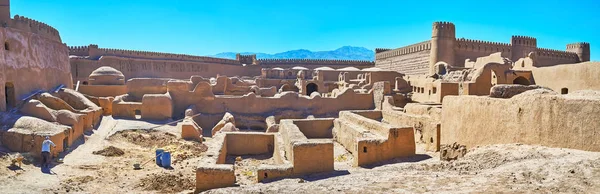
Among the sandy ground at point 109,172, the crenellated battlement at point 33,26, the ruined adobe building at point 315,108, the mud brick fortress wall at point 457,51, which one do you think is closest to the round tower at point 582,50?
the mud brick fortress wall at point 457,51

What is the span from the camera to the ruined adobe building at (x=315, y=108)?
6.65 meters

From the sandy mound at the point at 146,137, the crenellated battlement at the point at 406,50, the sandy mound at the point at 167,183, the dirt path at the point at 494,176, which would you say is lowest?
the sandy mound at the point at 167,183

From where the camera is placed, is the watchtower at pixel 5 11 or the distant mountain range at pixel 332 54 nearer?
the watchtower at pixel 5 11

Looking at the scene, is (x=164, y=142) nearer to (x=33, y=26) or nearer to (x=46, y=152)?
(x=46, y=152)

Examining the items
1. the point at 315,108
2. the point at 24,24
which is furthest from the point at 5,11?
the point at 315,108

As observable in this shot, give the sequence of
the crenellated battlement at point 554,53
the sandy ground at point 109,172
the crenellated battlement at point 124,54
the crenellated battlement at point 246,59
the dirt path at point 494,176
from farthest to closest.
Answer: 1. the crenellated battlement at point 246,59
2. the crenellated battlement at point 554,53
3. the crenellated battlement at point 124,54
4. the sandy ground at point 109,172
5. the dirt path at point 494,176

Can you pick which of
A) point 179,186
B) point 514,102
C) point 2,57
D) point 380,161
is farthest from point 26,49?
point 514,102

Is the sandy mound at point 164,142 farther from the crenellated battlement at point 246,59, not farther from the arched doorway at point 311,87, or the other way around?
the crenellated battlement at point 246,59

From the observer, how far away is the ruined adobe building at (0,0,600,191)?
262 inches

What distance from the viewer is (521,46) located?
1140 inches

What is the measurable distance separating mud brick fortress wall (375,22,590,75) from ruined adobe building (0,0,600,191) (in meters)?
0.09

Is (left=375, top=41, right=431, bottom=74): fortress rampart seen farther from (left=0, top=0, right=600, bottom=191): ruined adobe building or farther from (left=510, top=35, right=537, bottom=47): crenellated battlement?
(left=510, top=35, right=537, bottom=47): crenellated battlement

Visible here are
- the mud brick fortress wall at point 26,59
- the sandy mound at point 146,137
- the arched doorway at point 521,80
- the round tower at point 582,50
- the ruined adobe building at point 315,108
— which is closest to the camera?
the ruined adobe building at point 315,108

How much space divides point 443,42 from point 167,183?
74.7 feet
